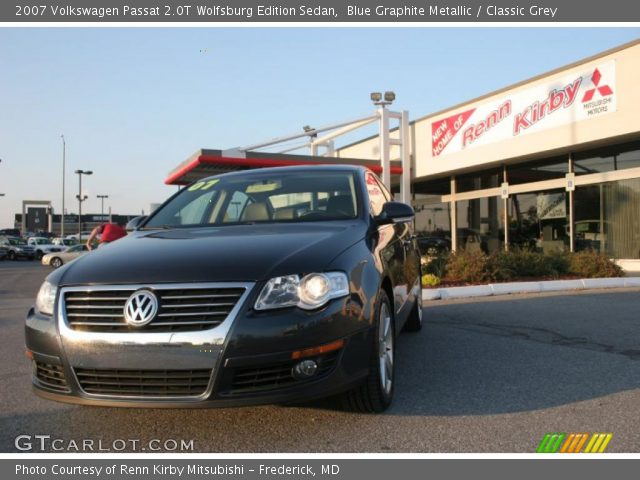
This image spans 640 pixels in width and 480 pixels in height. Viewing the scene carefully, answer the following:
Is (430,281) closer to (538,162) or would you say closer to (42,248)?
(538,162)

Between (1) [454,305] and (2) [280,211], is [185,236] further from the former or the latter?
(1) [454,305]

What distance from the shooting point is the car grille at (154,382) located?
9.62ft

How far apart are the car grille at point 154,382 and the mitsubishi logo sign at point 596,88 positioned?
1447cm

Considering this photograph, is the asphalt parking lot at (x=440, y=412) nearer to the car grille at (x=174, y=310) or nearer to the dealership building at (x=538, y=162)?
the car grille at (x=174, y=310)

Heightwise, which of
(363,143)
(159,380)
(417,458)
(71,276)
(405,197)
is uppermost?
(363,143)

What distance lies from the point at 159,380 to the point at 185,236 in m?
1.20

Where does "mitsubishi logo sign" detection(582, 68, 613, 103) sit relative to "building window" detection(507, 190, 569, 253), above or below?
above

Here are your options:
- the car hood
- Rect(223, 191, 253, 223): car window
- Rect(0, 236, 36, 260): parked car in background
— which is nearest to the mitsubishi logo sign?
Rect(223, 191, 253, 223): car window

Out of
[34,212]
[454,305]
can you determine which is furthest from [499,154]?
[34,212]

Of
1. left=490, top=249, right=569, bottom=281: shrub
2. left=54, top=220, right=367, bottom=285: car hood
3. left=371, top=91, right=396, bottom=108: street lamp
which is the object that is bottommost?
left=490, top=249, right=569, bottom=281: shrub

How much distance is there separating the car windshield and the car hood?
1.32ft

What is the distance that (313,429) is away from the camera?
336 cm

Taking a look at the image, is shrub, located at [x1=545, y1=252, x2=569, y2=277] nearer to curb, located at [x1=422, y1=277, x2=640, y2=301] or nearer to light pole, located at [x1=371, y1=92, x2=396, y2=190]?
curb, located at [x1=422, y1=277, x2=640, y2=301]

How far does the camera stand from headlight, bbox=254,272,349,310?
9.86ft
